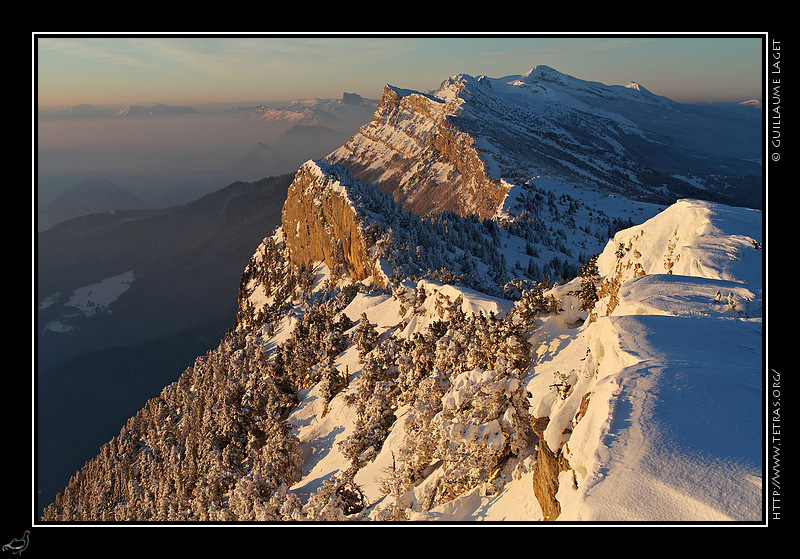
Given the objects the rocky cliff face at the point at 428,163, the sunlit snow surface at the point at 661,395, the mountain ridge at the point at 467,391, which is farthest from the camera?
the rocky cliff face at the point at 428,163

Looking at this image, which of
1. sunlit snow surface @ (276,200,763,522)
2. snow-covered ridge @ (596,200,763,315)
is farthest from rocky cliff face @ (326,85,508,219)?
sunlit snow surface @ (276,200,763,522)

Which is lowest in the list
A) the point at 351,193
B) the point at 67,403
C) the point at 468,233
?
the point at 67,403

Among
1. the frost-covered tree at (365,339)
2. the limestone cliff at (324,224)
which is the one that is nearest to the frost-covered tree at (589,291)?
the frost-covered tree at (365,339)

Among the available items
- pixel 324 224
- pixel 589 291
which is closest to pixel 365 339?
pixel 589 291

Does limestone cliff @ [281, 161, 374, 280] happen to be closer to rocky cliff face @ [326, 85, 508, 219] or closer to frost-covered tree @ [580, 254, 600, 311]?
rocky cliff face @ [326, 85, 508, 219]

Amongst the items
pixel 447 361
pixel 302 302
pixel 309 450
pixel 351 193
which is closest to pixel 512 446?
pixel 447 361
